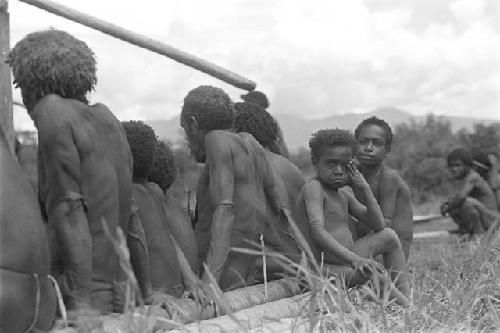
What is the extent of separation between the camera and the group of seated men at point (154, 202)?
153 inches

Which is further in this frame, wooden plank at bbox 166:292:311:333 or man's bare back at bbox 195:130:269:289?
man's bare back at bbox 195:130:269:289

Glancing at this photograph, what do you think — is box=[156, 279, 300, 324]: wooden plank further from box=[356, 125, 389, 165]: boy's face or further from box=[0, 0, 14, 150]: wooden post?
box=[0, 0, 14, 150]: wooden post

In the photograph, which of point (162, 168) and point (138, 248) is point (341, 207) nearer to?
point (162, 168)

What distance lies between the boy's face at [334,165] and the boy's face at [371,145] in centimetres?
106

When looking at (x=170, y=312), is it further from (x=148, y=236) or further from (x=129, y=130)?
(x=129, y=130)

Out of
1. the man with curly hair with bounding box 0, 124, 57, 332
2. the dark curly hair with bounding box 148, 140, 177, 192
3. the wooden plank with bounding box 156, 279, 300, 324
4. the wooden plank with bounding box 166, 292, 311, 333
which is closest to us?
the man with curly hair with bounding box 0, 124, 57, 332

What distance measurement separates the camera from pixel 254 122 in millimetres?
6902

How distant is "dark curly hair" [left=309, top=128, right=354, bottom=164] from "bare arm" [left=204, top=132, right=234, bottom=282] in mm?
641

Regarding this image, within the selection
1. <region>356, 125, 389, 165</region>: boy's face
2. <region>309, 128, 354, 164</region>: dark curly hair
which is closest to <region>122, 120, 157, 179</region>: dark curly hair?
<region>309, 128, 354, 164</region>: dark curly hair

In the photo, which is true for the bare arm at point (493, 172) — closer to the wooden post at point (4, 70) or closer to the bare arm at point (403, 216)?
the bare arm at point (403, 216)

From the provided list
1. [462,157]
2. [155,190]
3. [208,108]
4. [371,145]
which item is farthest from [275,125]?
[462,157]

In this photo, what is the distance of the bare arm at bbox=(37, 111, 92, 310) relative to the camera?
4.33m

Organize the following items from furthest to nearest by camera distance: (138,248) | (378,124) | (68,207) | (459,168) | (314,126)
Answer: (314,126) < (459,168) < (378,124) < (138,248) < (68,207)

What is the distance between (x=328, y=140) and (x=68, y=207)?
7.33 ft
